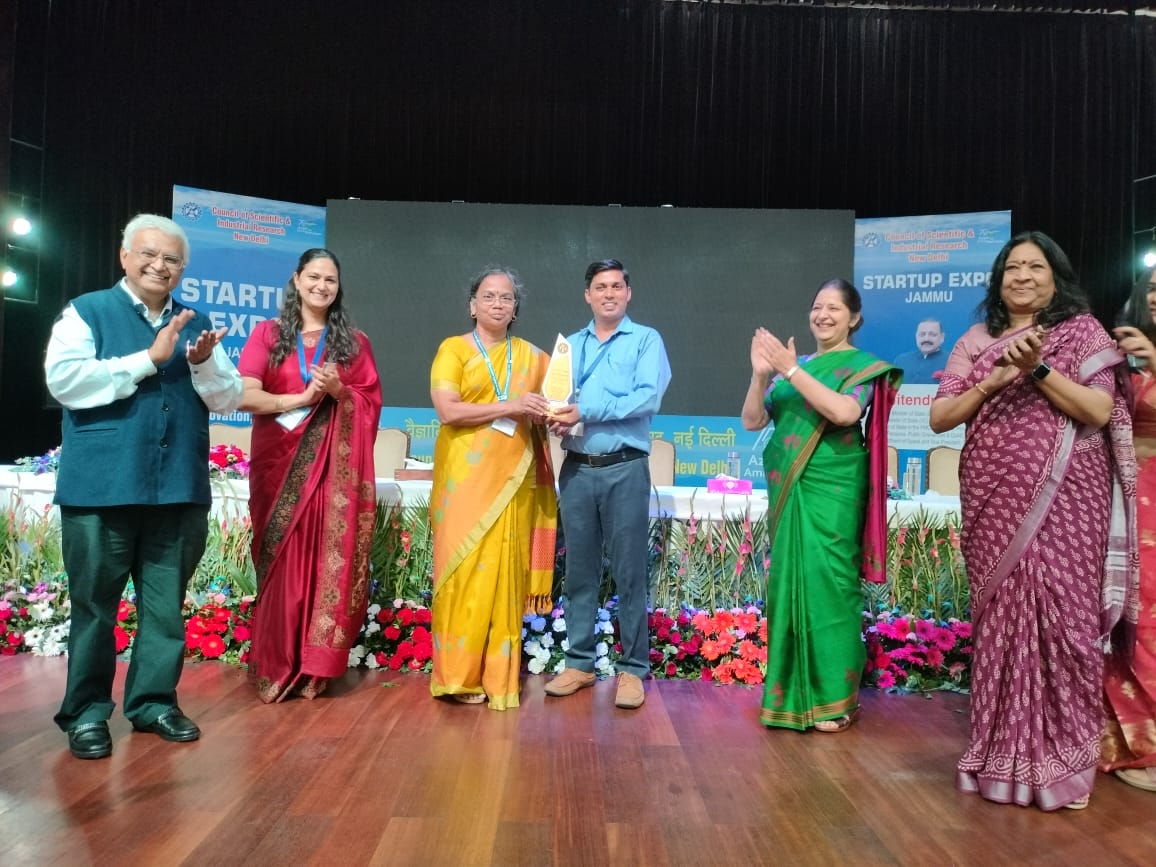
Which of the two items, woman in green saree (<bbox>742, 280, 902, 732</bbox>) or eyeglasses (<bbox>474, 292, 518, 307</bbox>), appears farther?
eyeglasses (<bbox>474, 292, 518, 307</bbox>)

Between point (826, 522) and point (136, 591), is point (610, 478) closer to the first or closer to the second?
point (826, 522)

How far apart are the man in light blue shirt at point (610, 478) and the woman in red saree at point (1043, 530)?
3.60 ft

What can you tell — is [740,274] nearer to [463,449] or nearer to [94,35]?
[463,449]

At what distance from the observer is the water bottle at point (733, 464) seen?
7430 millimetres

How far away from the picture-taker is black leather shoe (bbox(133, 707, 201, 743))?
2422 millimetres

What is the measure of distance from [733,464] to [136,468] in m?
5.75

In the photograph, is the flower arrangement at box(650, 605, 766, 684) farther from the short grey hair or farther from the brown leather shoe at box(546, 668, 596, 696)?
the short grey hair

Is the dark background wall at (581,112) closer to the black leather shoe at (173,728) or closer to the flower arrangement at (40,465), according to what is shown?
the flower arrangement at (40,465)

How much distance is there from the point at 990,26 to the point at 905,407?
136 inches

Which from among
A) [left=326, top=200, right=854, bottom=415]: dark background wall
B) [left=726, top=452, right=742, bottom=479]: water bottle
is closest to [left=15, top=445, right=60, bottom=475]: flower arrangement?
[left=326, top=200, right=854, bottom=415]: dark background wall

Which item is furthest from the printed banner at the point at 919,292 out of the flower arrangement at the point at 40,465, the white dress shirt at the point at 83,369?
the white dress shirt at the point at 83,369

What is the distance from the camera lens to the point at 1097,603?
218 cm

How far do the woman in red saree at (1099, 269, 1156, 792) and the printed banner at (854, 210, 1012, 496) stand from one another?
5.41 metres

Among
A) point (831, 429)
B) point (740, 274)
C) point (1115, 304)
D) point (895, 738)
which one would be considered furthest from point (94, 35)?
point (1115, 304)
